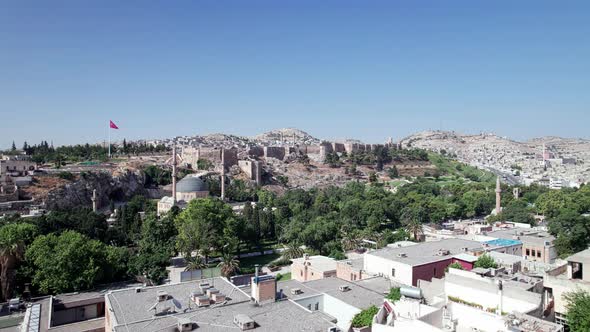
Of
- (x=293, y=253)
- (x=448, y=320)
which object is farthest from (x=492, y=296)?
(x=293, y=253)

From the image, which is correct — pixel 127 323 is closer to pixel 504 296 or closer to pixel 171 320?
pixel 171 320

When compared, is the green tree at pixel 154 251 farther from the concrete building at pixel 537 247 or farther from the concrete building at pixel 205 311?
the concrete building at pixel 537 247

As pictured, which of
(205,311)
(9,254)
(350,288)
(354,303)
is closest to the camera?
(205,311)

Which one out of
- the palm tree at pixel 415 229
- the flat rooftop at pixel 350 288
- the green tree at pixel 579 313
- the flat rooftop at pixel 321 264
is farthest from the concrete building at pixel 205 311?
the palm tree at pixel 415 229

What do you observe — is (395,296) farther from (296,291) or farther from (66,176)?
(66,176)

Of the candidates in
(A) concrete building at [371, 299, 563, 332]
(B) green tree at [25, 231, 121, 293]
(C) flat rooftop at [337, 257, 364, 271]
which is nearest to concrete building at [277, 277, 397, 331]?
(C) flat rooftop at [337, 257, 364, 271]
